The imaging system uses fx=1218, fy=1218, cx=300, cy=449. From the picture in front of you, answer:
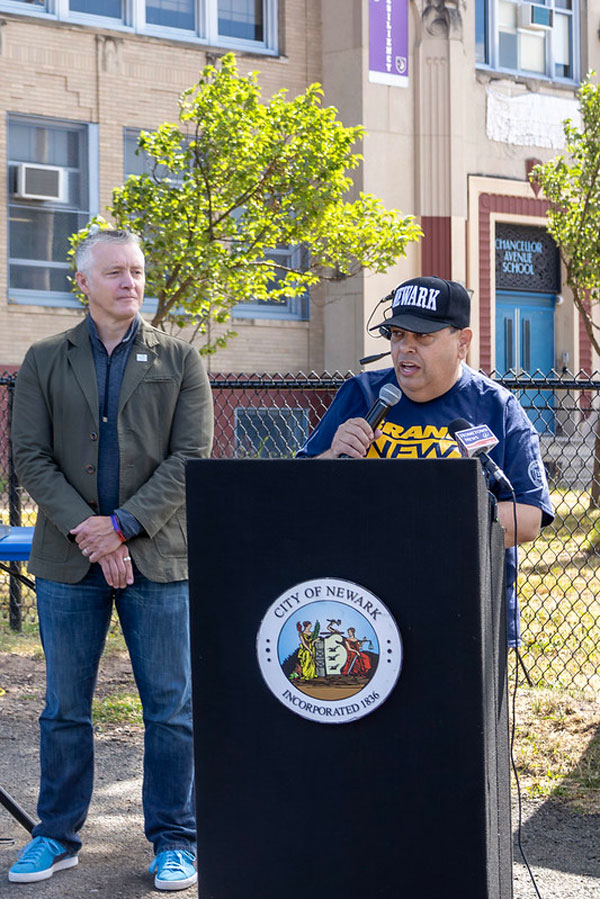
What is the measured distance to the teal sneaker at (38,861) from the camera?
159 inches

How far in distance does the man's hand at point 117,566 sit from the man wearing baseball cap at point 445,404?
86 centimetres

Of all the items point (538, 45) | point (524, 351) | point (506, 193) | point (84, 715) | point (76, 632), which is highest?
point (538, 45)

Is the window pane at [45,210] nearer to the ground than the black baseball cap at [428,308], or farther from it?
farther from it

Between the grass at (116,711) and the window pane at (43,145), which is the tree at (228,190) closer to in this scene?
the grass at (116,711)

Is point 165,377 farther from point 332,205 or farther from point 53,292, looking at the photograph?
point 53,292

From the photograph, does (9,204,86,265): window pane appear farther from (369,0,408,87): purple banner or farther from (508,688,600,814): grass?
(508,688,600,814): grass

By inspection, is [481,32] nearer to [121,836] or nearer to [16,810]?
[121,836]

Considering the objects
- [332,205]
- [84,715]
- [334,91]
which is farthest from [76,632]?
[334,91]

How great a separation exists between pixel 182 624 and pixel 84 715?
1.49ft

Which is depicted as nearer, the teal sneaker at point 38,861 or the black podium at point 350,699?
the black podium at point 350,699

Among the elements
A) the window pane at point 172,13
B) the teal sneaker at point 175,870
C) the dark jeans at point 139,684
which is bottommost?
the teal sneaker at point 175,870

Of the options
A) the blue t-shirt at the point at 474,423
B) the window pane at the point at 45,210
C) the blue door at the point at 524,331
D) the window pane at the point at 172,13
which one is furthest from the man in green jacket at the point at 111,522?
the blue door at the point at 524,331

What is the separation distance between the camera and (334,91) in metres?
19.4

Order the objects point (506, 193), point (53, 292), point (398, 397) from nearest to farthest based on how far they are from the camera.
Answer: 1. point (398, 397)
2. point (53, 292)
3. point (506, 193)
